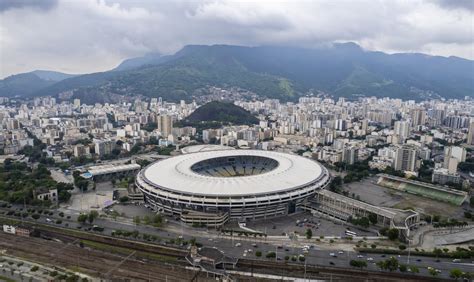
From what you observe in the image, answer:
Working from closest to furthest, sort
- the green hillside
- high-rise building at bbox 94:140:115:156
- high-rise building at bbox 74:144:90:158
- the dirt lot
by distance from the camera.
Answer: the dirt lot → high-rise building at bbox 74:144:90:158 → high-rise building at bbox 94:140:115:156 → the green hillside

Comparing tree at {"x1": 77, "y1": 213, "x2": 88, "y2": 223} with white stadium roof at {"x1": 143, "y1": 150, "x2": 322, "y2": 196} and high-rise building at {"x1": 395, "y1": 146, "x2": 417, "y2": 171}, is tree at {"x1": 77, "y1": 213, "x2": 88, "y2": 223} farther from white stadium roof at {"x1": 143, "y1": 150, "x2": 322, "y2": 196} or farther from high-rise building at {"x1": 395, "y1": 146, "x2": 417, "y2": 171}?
high-rise building at {"x1": 395, "y1": 146, "x2": 417, "y2": 171}

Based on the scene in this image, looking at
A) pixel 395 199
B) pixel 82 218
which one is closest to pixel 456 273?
pixel 395 199

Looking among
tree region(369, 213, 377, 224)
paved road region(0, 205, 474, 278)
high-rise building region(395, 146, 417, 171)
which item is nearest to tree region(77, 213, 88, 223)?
paved road region(0, 205, 474, 278)

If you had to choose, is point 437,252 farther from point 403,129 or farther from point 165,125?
point 165,125

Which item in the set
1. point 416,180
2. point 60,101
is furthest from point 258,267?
point 60,101

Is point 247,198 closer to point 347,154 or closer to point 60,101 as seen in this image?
point 347,154

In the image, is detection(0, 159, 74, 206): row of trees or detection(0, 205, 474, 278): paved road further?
detection(0, 159, 74, 206): row of trees
